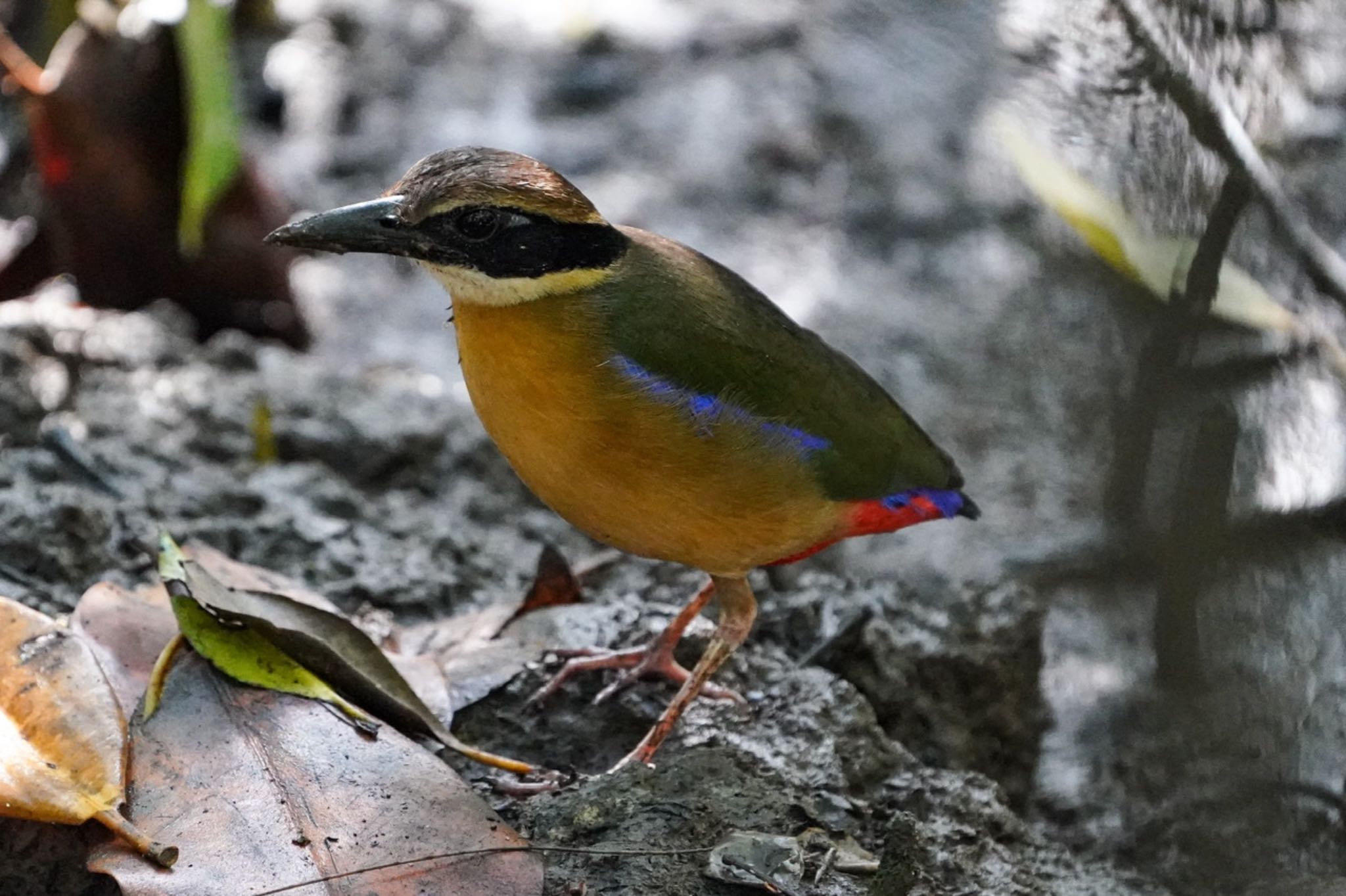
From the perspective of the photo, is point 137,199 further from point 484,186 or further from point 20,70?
point 484,186

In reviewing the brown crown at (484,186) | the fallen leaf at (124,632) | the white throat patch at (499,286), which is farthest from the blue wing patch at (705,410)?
the fallen leaf at (124,632)

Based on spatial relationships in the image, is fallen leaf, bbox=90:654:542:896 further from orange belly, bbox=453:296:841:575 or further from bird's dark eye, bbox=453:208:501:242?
bird's dark eye, bbox=453:208:501:242

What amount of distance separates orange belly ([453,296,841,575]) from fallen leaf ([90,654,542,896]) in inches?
27.1

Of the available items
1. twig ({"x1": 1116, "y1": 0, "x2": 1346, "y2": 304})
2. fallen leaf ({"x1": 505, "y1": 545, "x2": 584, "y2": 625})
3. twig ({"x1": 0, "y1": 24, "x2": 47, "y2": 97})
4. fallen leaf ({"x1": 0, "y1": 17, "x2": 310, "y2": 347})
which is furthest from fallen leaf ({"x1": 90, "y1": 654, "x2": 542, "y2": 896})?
twig ({"x1": 0, "y1": 24, "x2": 47, "y2": 97})

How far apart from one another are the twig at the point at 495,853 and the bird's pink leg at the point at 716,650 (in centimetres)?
39

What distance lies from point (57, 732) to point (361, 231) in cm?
124

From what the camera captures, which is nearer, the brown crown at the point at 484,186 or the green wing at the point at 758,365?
the brown crown at the point at 484,186

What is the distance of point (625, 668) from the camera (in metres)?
3.89

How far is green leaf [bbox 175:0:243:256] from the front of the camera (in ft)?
18.4

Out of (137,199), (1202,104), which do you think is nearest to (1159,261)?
(1202,104)

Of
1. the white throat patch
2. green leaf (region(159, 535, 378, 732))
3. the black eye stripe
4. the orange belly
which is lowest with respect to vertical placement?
green leaf (region(159, 535, 378, 732))

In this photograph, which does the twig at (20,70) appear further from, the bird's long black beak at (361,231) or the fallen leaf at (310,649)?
the fallen leaf at (310,649)

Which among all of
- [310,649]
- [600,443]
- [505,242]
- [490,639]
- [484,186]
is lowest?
[490,639]

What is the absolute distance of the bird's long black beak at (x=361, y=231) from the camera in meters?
3.42
